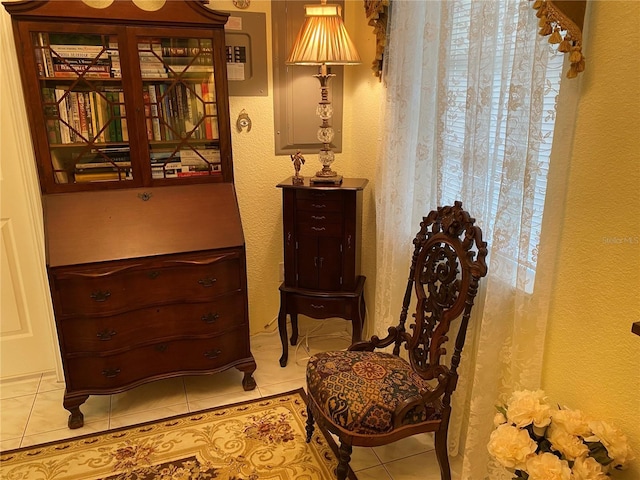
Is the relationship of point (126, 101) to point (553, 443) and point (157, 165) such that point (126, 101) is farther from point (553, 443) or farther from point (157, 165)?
point (553, 443)

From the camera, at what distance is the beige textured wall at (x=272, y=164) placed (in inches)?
109

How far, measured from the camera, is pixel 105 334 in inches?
90.0

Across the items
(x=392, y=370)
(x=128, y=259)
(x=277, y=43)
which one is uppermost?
(x=277, y=43)

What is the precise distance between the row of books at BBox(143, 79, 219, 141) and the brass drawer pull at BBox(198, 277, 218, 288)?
0.73 meters

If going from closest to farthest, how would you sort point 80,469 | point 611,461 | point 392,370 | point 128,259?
point 611,461 < point 392,370 < point 80,469 < point 128,259

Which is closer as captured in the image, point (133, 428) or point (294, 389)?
point (133, 428)

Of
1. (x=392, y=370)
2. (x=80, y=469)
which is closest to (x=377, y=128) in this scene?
(x=392, y=370)

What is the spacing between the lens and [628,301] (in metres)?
1.28

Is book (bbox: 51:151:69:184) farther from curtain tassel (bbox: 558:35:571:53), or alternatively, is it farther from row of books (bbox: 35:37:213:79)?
curtain tassel (bbox: 558:35:571:53)

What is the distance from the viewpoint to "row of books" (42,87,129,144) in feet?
7.41

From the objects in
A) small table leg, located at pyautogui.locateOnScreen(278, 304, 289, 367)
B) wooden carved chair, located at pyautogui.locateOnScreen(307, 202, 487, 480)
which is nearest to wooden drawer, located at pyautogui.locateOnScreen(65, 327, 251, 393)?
small table leg, located at pyautogui.locateOnScreen(278, 304, 289, 367)

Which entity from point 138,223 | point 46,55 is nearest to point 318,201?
point 138,223

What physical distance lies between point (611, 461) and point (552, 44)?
112cm

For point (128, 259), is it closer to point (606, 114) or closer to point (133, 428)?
point (133, 428)
